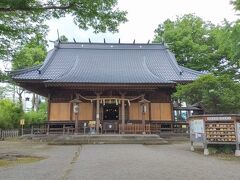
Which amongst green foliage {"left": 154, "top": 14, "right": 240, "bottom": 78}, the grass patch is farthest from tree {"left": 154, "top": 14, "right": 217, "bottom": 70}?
the grass patch

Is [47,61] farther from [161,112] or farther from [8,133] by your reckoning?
[161,112]

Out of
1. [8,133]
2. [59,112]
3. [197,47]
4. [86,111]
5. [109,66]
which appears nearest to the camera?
[59,112]

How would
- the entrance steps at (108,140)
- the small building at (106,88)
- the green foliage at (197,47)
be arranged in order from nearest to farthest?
the entrance steps at (108,140) → the small building at (106,88) → the green foliage at (197,47)

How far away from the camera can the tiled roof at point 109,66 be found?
2098 centimetres

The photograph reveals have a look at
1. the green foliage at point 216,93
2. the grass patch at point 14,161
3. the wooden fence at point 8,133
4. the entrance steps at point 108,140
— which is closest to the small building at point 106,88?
the entrance steps at point 108,140

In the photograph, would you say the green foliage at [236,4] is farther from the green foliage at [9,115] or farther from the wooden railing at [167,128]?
the green foliage at [9,115]

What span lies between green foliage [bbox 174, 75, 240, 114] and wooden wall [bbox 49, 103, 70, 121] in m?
9.30

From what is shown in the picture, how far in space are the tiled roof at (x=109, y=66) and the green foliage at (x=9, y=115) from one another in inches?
205

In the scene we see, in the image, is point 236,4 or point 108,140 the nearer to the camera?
point 236,4

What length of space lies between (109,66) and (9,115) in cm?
1002

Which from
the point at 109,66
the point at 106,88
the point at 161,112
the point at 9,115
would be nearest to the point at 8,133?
the point at 9,115

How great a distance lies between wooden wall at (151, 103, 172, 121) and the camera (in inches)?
859

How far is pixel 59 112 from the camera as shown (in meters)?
21.5

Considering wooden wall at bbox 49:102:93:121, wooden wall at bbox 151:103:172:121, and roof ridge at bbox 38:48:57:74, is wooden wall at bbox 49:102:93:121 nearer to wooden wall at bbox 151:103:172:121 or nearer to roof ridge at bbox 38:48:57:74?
roof ridge at bbox 38:48:57:74
